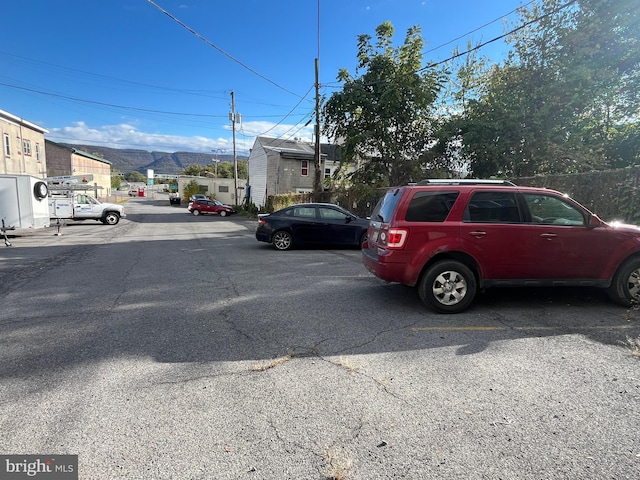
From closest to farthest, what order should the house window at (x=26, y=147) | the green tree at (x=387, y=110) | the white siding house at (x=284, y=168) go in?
the green tree at (x=387, y=110), the house window at (x=26, y=147), the white siding house at (x=284, y=168)

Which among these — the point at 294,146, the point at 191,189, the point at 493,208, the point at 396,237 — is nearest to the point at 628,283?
the point at 493,208

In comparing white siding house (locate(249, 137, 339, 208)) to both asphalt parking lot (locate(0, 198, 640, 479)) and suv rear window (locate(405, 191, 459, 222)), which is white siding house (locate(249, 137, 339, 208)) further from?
asphalt parking lot (locate(0, 198, 640, 479))

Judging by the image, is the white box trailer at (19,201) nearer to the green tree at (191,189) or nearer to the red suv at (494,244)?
the red suv at (494,244)

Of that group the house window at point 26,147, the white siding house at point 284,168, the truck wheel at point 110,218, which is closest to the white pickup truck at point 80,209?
the truck wheel at point 110,218

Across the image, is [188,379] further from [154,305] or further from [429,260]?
[429,260]

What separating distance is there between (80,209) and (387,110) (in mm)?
17765

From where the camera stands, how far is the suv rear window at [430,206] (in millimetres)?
4914

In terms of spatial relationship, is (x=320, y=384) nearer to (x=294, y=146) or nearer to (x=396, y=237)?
(x=396, y=237)

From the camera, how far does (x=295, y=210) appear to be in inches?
443

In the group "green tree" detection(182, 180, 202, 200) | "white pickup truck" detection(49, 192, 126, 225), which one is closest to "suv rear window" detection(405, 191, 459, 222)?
"white pickup truck" detection(49, 192, 126, 225)

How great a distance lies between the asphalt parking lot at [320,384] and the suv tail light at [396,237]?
0.95 meters

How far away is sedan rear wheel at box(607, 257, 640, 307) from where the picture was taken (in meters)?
5.06

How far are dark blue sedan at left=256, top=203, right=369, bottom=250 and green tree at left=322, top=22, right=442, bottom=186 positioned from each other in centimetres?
860

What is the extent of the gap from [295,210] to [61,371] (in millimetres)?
8354
